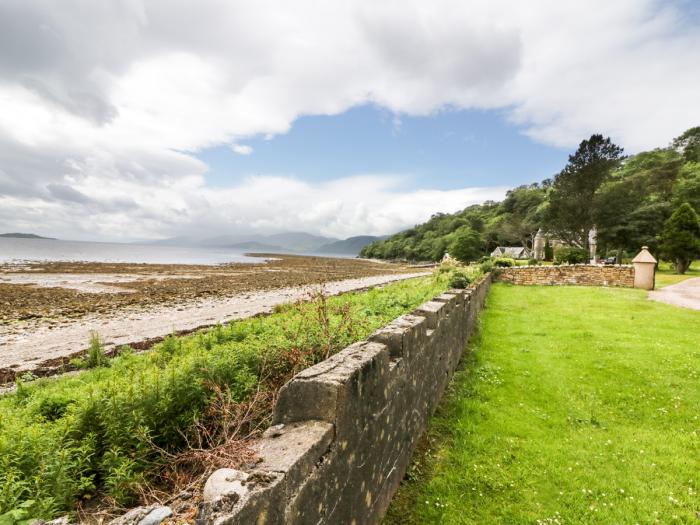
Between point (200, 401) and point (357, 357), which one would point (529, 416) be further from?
point (200, 401)

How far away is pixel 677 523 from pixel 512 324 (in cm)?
916

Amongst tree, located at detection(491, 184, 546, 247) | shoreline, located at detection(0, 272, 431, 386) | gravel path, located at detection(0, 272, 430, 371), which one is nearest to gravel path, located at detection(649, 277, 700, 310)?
shoreline, located at detection(0, 272, 431, 386)

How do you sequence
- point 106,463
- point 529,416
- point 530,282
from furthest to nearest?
point 530,282, point 529,416, point 106,463

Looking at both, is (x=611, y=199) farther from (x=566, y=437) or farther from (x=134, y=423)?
(x=134, y=423)

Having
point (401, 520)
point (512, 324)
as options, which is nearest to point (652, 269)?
point (512, 324)

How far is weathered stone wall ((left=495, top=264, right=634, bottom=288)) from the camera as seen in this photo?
22.4m

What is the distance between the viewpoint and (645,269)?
20.9 m

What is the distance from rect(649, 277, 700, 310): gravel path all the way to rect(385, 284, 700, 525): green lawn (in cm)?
723

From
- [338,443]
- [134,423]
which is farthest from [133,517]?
[134,423]

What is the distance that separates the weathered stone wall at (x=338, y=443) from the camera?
5.98 ft

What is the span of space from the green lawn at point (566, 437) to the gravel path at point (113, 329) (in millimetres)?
7228

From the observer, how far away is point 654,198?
1866 inches

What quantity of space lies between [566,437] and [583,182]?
48372 mm

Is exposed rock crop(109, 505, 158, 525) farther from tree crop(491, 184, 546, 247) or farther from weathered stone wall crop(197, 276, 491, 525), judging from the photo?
tree crop(491, 184, 546, 247)
